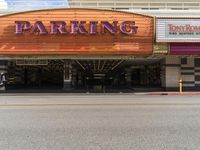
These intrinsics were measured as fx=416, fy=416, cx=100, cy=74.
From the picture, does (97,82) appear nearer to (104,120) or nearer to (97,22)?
(97,22)

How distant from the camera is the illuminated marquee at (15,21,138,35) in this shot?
109 feet

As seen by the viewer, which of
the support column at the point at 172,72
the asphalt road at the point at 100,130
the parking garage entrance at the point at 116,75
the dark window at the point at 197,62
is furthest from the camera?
the parking garage entrance at the point at 116,75

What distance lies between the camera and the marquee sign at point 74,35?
33188 millimetres

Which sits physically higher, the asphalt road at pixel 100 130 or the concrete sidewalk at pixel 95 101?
the asphalt road at pixel 100 130

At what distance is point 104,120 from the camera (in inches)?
515

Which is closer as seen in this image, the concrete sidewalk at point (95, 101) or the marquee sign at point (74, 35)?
the concrete sidewalk at point (95, 101)

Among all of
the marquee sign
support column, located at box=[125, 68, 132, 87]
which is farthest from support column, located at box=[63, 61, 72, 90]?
support column, located at box=[125, 68, 132, 87]

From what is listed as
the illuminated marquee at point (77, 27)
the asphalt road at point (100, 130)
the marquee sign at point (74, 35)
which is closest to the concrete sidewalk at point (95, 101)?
the asphalt road at point (100, 130)

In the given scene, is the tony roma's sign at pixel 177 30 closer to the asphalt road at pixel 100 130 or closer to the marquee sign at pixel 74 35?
the marquee sign at pixel 74 35

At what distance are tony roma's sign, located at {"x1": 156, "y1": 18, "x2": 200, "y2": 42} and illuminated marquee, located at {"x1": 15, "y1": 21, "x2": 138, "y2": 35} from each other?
2.01 m

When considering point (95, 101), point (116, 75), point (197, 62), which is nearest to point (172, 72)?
point (197, 62)

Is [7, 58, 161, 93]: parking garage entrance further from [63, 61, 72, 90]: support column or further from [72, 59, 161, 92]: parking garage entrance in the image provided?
[63, 61, 72, 90]: support column

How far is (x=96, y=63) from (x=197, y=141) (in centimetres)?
3103

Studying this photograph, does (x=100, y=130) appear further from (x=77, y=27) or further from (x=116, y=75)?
(x=116, y=75)
